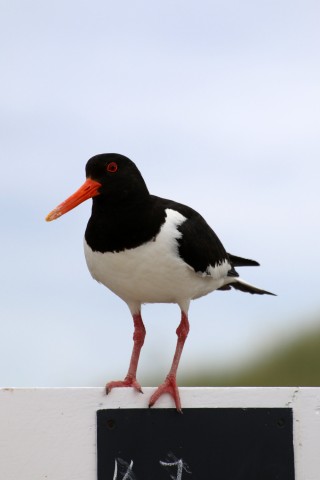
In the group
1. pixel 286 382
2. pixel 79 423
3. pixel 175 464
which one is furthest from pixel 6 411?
pixel 286 382

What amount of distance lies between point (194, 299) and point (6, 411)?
1.89m

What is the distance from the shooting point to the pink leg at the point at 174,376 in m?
7.01

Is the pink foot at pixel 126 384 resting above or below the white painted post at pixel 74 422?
above

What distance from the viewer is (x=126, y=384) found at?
24.0ft

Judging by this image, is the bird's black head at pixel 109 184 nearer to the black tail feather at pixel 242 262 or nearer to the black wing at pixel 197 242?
the black wing at pixel 197 242

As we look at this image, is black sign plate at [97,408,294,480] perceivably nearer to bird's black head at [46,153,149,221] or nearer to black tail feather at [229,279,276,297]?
bird's black head at [46,153,149,221]

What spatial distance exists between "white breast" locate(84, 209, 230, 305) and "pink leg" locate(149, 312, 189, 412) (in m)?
0.21

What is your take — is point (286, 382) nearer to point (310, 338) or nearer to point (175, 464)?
point (310, 338)

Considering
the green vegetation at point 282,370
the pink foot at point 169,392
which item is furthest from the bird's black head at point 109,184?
the green vegetation at point 282,370

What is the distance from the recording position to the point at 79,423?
6.87 meters

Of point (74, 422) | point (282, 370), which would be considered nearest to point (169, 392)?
point (74, 422)

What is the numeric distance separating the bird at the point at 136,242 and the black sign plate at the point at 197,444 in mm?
437

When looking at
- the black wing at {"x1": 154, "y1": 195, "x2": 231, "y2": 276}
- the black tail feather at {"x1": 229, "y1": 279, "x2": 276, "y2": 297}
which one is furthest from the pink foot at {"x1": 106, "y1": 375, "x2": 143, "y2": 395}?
the black tail feather at {"x1": 229, "y1": 279, "x2": 276, "y2": 297}

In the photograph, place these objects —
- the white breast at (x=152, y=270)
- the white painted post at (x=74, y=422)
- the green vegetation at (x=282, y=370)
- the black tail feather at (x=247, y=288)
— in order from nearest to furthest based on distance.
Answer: the white painted post at (x=74, y=422) → the white breast at (x=152, y=270) → the black tail feather at (x=247, y=288) → the green vegetation at (x=282, y=370)
